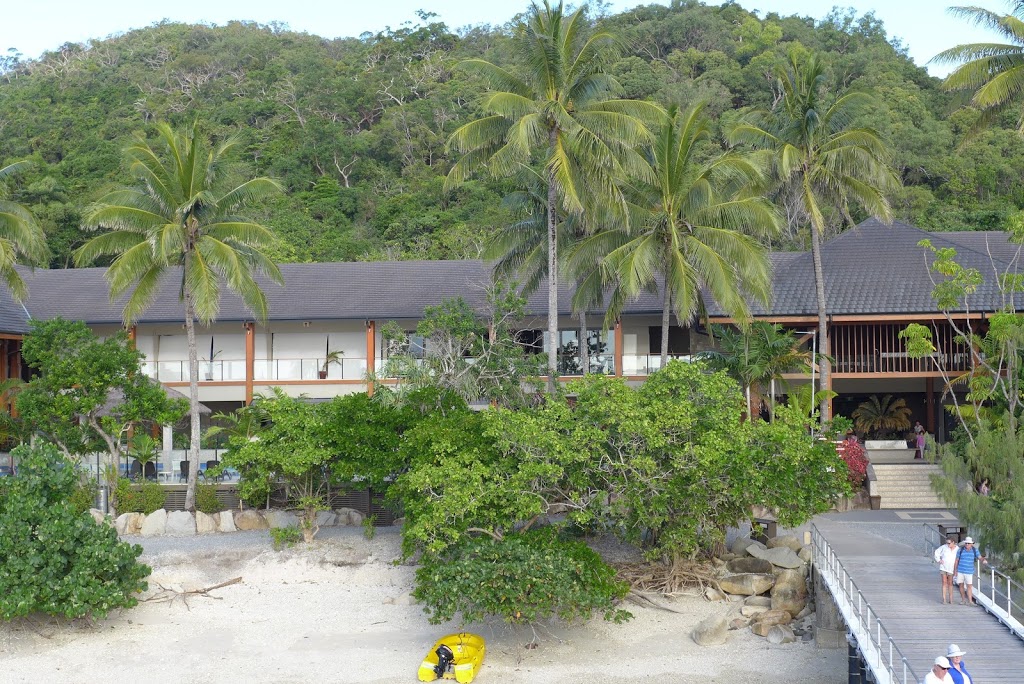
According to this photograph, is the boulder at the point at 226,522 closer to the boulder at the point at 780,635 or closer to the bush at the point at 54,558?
the bush at the point at 54,558

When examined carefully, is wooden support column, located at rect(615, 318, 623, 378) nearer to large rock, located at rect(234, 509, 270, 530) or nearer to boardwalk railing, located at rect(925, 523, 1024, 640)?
large rock, located at rect(234, 509, 270, 530)

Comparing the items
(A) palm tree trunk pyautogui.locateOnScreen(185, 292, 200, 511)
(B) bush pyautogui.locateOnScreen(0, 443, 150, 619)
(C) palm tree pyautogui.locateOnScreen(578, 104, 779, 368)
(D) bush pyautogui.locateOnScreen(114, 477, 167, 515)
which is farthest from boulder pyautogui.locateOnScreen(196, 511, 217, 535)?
(C) palm tree pyautogui.locateOnScreen(578, 104, 779, 368)

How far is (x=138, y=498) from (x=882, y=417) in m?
22.7

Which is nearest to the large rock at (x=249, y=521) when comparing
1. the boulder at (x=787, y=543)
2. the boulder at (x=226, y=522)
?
the boulder at (x=226, y=522)

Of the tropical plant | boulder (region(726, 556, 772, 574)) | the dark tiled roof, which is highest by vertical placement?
the dark tiled roof

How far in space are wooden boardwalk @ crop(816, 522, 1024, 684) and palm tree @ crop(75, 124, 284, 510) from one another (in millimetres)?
15419

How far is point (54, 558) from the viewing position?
64.3ft

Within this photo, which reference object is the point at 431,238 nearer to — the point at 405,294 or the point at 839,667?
the point at 405,294

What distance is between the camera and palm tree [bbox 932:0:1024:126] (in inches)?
978

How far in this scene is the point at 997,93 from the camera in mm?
24750

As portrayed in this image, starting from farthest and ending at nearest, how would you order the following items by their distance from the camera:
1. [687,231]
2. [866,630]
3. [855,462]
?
1. [855,462]
2. [687,231]
3. [866,630]

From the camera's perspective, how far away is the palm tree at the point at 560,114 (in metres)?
24.8

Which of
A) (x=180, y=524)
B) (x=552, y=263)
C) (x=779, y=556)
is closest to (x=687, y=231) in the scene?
(x=552, y=263)

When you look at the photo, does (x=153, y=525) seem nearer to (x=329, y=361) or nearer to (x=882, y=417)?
(x=329, y=361)
